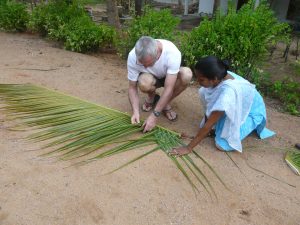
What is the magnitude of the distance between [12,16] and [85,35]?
2.17m

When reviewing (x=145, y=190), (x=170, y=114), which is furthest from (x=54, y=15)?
(x=145, y=190)

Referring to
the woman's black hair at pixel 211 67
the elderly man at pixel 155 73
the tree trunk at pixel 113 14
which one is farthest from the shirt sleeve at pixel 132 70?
the tree trunk at pixel 113 14

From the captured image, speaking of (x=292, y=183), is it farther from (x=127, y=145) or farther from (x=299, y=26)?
(x=299, y=26)

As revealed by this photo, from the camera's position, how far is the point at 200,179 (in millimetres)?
2463

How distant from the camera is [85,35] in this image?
5387 mm

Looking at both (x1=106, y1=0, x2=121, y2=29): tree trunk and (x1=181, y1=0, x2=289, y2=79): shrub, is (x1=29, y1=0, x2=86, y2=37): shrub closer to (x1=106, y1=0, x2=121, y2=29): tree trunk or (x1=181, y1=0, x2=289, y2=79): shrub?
(x1=106, y1=0, x2=121, y2=29): tree trunk

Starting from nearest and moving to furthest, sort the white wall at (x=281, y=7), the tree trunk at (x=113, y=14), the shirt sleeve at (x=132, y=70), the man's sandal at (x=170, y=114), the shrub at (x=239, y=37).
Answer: the shirt sleeve at (x=132, y=70) → the man's sandal at (x=170, y=114) → the shrub at (x=239, y=37) → the tree trunk at (x=113, y=14) → the white wall at (x=281, y=7)

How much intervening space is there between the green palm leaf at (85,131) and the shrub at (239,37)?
1.67m

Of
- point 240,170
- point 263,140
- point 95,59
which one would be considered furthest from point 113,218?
point 95,59

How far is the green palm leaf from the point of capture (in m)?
2.61

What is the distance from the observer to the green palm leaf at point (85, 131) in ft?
8.57

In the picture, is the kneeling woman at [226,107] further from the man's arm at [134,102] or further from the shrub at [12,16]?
the shrub at [12,16]

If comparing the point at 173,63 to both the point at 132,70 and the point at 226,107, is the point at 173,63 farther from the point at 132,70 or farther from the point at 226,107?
the point at 226,107

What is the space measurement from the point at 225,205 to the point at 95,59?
358 cm
